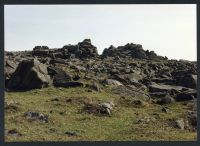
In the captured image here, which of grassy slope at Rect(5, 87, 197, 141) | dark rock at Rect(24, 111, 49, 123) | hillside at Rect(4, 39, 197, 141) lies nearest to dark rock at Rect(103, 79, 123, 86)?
hillside at Rect(4, 39, 197, 141)

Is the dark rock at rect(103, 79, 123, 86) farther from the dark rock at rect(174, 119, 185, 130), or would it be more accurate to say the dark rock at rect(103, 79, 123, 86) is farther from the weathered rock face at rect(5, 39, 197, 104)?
the dark rock at rect(174, 119, 185, 130)

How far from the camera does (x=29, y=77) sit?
44.8m

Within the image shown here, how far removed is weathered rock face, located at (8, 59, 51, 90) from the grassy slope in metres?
2.36

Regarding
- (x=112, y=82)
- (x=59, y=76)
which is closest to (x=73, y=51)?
(x=112, y=82)

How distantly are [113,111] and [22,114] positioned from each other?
757 cm

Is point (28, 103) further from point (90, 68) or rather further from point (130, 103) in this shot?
point (90, 68)

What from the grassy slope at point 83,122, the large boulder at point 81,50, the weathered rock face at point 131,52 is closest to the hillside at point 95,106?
the grassy slope at point 83,122

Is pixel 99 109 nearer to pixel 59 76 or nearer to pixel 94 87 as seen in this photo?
pixel 94 87

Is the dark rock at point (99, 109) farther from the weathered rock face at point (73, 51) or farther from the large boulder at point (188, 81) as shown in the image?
the weathered rock face at point (73, 51)

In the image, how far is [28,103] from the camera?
1451 inches

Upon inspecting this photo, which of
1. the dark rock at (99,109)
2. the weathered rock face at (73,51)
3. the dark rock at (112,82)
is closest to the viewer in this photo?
the dark rock at (99,109)

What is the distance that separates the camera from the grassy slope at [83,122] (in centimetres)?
2825

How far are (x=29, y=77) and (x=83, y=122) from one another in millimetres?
14713

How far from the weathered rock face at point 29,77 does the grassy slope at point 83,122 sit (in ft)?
7.73
